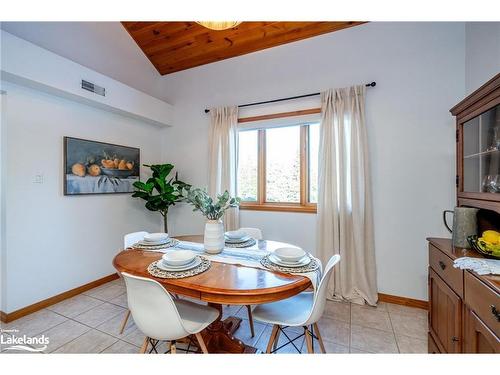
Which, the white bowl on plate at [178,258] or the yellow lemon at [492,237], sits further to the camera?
the white bowl on plate at [178,258]

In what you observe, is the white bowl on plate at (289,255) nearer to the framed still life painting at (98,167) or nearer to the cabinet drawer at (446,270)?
the cabinet drawer at (446,270)

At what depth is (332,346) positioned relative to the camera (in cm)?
172

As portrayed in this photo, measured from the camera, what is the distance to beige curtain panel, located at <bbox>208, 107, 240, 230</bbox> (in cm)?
303

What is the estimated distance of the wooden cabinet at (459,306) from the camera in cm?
93

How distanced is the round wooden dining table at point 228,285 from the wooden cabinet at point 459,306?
755 mm

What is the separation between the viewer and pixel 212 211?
65.9 inches

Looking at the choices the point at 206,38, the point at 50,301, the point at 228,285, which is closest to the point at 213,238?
the point at 228,285

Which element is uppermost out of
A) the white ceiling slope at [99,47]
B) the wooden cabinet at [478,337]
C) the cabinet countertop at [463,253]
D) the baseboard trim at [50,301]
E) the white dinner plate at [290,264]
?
the white ceiling slope at [99,47]

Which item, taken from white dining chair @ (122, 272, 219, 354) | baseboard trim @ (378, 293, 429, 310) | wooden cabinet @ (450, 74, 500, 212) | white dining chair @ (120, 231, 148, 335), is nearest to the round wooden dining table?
white dining chair @ (122, 272, 219, 354)

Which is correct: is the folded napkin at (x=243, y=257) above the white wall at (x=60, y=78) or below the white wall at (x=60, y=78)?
below

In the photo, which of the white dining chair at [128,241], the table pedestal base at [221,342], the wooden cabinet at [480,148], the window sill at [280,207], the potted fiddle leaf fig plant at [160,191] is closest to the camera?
the wooden cabinet at [480,148]

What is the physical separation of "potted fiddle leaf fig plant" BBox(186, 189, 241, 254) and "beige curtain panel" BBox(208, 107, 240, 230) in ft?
4.30

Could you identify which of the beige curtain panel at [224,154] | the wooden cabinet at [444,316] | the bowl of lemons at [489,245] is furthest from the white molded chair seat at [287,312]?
the beige curtain panel at [224,154]

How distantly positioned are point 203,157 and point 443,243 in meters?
2.92
